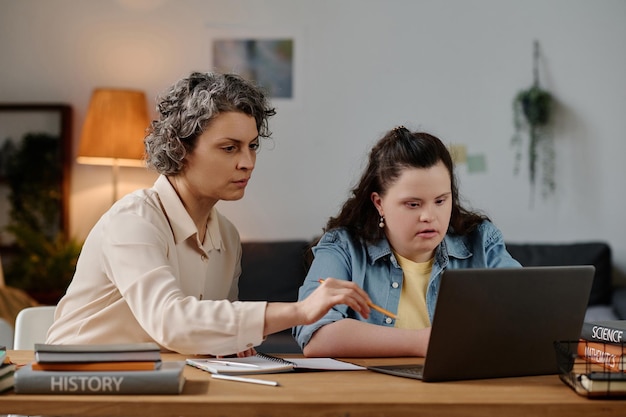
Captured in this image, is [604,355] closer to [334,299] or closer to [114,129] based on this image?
[334,299]

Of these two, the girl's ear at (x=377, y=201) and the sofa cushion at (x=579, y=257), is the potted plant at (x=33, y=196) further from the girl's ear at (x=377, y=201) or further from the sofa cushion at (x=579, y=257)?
the girl's ear at (x=377, y=201)

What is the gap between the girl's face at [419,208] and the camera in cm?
196

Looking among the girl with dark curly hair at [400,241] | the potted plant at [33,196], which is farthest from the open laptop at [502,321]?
the potted plant at [33,196]

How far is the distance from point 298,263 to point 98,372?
3.03 m

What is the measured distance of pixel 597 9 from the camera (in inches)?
185

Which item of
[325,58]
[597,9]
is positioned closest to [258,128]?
[325,58]

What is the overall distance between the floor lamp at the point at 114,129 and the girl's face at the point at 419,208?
272 cm

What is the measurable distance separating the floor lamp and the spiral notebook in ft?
9.68

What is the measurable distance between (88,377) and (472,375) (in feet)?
2.11

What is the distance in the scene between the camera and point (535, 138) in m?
4.72

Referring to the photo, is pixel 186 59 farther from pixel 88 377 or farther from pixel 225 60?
pixel 88 377

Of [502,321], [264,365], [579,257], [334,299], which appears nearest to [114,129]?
[579,257]

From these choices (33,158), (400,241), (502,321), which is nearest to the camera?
(502,321)

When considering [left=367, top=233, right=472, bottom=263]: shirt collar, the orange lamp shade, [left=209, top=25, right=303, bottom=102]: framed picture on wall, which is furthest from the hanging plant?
[left=367, top=233, right=472, bottom=263]: shirt collar
